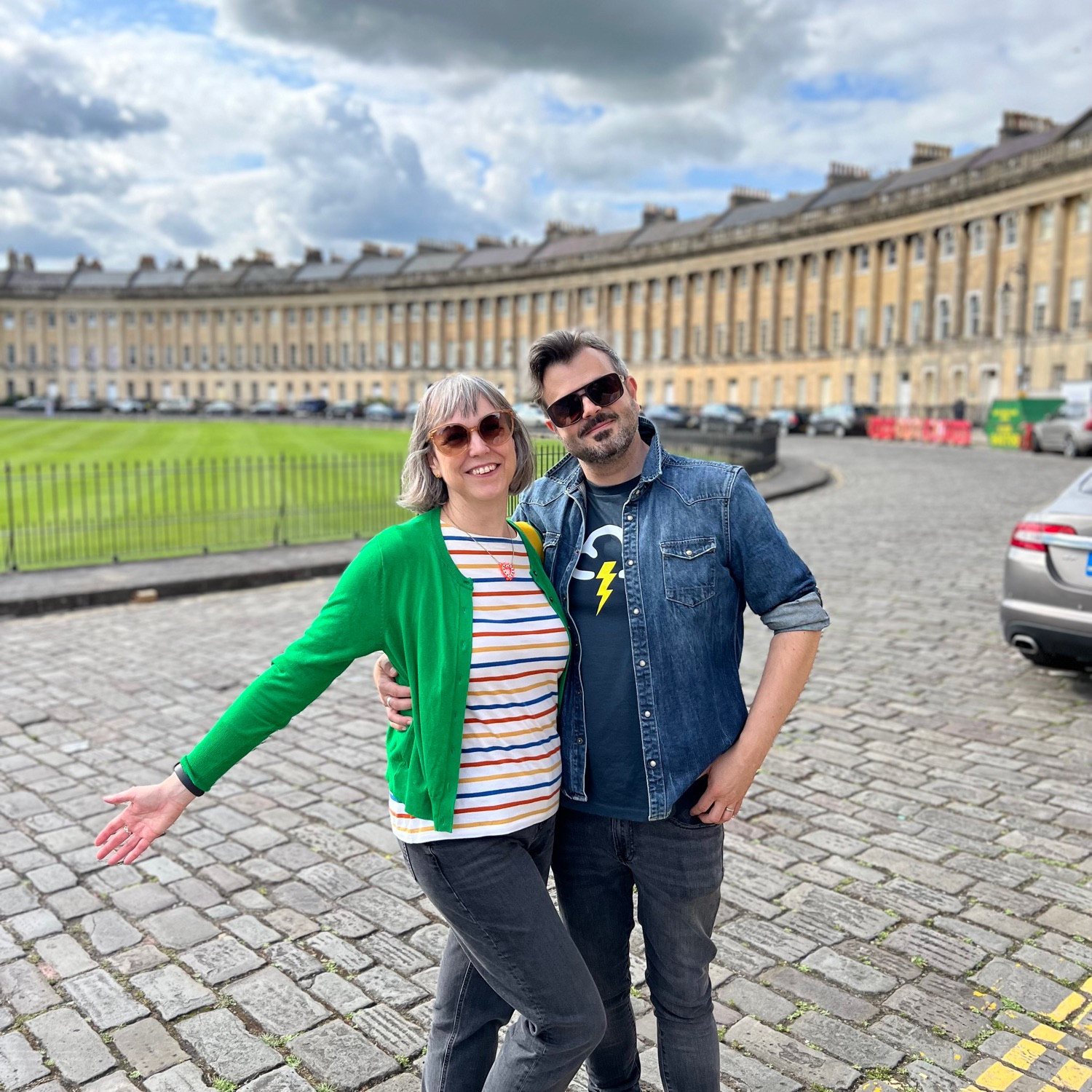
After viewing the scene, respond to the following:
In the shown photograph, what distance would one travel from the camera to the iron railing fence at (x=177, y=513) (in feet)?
48.0

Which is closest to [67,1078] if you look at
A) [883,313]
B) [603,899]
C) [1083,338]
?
[603,899]

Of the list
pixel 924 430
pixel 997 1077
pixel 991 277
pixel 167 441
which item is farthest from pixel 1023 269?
pixel 997 1077

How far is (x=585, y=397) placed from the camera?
2.46 metres

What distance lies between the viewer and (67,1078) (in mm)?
3098

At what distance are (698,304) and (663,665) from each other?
77.1m

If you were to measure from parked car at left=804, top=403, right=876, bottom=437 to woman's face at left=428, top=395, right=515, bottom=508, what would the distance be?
4661 centimetres

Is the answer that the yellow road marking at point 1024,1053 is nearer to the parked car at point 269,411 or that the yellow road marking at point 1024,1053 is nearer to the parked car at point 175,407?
the parked car at point 269,411

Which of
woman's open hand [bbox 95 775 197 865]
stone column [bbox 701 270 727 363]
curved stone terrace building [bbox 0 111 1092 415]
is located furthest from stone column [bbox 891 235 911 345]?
woman's open hand [bbox 95 775 197 865]

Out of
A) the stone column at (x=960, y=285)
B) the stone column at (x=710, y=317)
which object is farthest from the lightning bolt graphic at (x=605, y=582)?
the stone column at (x=710, y=317)

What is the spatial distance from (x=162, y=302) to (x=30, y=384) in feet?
58.5

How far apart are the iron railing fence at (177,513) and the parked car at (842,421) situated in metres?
23.6

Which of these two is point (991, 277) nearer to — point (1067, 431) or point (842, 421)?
point (842, 421)

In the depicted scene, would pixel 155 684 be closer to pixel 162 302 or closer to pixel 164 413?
pixel 164 413

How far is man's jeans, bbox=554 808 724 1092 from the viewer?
97.6 inches
